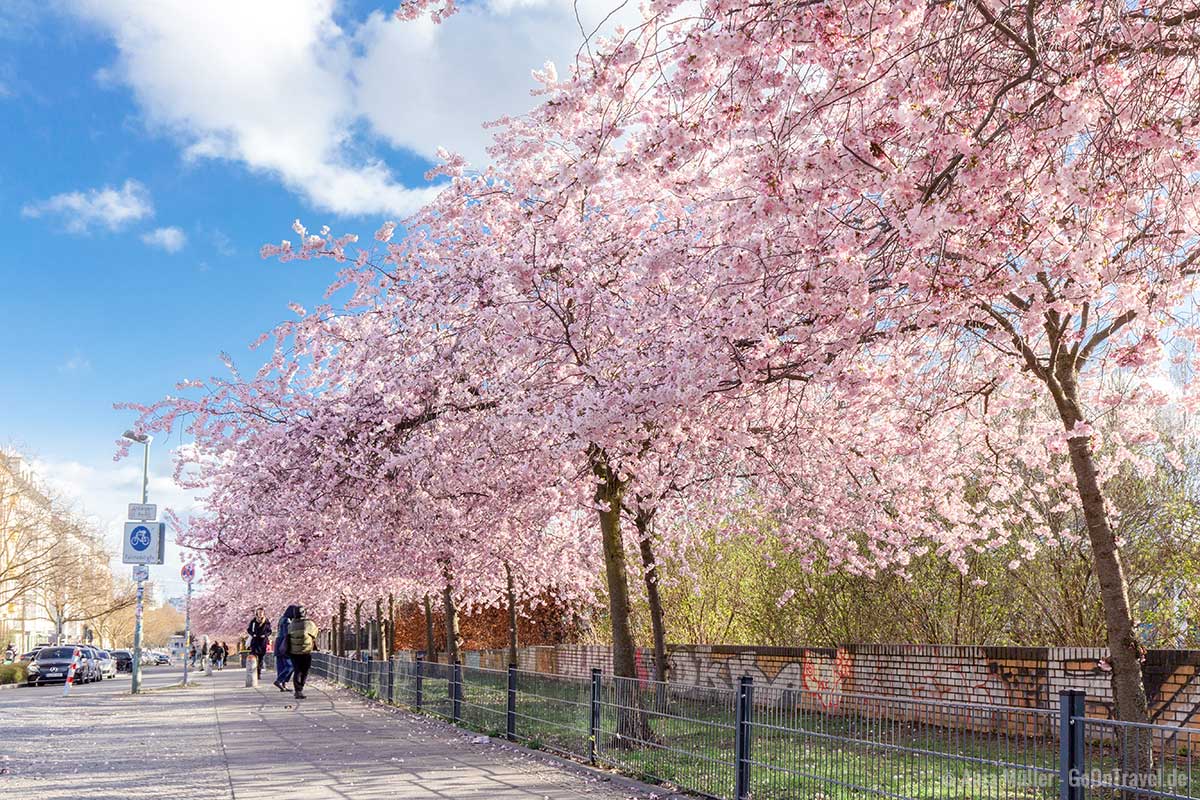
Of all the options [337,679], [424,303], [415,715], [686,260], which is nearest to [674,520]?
[415,715]

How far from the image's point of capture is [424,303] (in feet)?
42.9

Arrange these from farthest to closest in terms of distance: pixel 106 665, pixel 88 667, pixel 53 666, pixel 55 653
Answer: pixel 106 665, pixel 88 667, pixel 55 653, pixel 53 666

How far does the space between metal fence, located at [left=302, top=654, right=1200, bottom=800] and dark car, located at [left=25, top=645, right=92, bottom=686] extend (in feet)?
107

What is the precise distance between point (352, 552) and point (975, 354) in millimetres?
10014

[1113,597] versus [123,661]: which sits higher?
[1113,597]

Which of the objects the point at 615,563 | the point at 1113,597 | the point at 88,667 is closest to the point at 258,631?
the point at 88,667

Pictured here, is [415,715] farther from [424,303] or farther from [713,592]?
[424,303]

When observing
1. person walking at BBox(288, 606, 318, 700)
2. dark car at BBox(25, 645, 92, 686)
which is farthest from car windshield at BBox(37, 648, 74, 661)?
person walking at BBox(288, 606, 318, 700)

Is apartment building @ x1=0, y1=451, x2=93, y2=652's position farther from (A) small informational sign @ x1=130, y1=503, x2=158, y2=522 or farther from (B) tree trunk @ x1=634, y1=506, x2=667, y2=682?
(B) tree trunk @ x1=634, y1=506, x2=667, y2=682

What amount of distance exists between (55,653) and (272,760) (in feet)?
111

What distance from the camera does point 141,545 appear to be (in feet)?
81.1

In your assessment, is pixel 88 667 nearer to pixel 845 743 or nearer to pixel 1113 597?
pixel 845 743

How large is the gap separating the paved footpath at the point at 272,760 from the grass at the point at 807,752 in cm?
41

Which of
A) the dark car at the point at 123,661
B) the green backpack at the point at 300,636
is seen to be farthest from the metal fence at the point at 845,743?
the dark car at the point at 123,661
